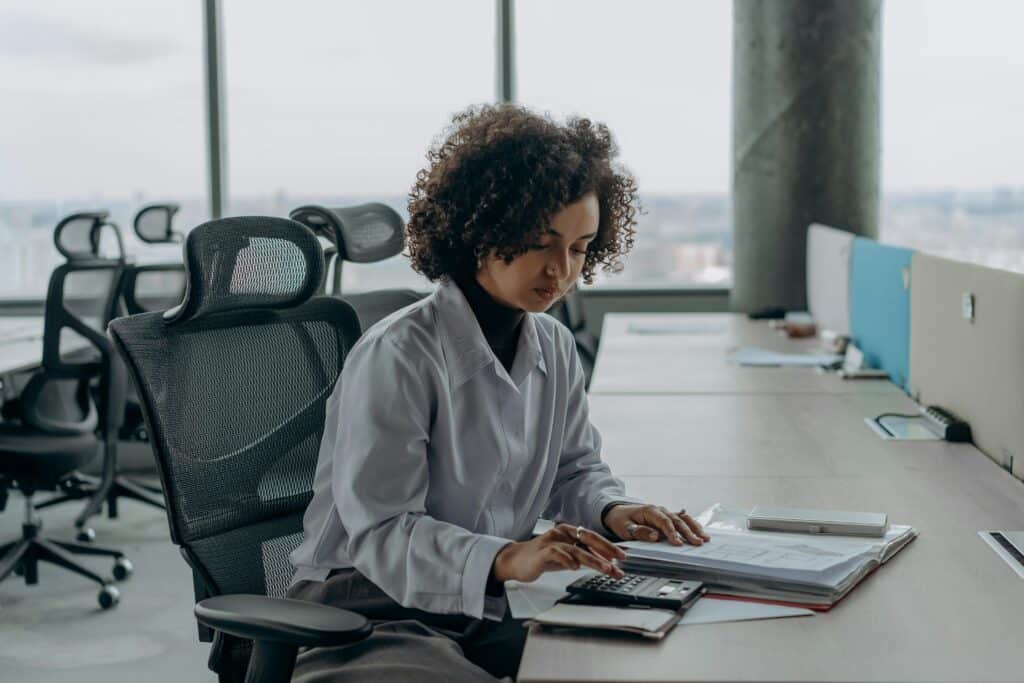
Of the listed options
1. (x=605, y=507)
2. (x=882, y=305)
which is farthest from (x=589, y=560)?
(x=882, y=305)

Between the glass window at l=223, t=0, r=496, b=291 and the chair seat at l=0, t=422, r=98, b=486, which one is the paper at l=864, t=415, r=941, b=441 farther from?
the glass window at l=223, t=0, r=496, b=291

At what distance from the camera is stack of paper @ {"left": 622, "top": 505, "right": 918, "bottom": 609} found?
135 centimetres

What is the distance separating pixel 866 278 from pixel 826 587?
7.38 feet

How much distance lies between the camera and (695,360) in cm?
361

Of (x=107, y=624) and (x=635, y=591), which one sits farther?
(x=107, y=624)

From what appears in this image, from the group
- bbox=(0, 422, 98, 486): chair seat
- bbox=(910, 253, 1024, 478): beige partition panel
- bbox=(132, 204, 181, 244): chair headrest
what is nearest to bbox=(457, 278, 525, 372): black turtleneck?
bbox=(910, 253, 1024, 478): beige partition panel

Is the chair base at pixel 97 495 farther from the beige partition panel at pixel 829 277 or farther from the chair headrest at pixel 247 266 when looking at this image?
the chair headrest at pixel 247 266

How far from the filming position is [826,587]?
1.34m

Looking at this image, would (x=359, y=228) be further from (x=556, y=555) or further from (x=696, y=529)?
(x=556, y=555)

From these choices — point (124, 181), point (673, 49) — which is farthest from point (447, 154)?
point (124, 181)

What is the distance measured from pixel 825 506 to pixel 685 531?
0.46 meters

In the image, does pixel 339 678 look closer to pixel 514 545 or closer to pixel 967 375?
pixel 514 545

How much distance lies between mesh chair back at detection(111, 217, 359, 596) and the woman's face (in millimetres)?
410

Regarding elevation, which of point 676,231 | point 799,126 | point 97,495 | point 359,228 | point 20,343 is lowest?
point 97,495
